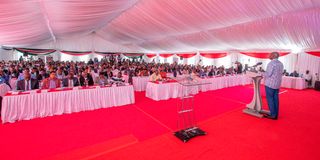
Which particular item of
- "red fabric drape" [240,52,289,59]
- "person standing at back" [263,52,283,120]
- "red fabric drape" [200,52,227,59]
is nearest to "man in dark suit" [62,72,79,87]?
"person standing at back" [263,52,283,120]

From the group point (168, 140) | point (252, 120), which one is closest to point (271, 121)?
point (252, 120)

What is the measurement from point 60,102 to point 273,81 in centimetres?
576

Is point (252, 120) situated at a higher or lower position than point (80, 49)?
lower

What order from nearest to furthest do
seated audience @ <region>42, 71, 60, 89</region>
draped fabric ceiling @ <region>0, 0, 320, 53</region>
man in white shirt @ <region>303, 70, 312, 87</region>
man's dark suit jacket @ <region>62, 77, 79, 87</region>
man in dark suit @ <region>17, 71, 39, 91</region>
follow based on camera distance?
1. man in dark suit @ <region>17, 71, 39, 91</region>
2. seated audience @ <region>42, 71, 60, 89</region>
3. draped fabric ceiling @ <region>0, 0, 320, 53</region>
4. man's dark suit jacket @ <region>62, 77, 79, 87</region>
5. man in white shirt @ <region>303, 70, 312, 87</region>

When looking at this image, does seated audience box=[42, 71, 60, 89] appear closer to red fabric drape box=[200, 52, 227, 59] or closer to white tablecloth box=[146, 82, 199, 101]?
white tablecloth box=[146, 82, 199, 101]

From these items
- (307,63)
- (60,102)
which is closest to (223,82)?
(307,63)

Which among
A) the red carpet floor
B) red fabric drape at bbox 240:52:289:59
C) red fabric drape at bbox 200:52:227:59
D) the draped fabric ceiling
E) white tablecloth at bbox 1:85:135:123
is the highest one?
the draped fabric ceiling

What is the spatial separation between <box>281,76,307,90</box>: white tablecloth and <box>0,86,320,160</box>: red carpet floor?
18.2ft

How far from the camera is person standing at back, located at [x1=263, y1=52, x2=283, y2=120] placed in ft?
12.5

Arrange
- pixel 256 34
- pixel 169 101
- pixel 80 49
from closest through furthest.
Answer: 1. pixel 169 101
2. pixel 256 34
3. pixel 80 49

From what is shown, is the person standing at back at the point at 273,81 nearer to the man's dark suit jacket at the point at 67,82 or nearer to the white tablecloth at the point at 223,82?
the white tablecloth at the point at 223,82

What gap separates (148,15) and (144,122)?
25.4 feet

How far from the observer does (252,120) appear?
12.9ft

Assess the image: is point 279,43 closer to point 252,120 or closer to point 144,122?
point 252,120
